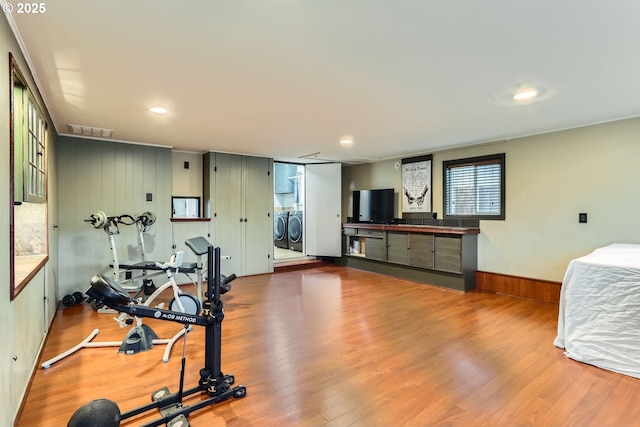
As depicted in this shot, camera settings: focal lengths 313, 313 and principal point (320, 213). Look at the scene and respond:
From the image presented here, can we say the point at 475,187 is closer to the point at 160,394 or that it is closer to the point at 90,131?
the point at 160,394

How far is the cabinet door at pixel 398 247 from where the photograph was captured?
569cm

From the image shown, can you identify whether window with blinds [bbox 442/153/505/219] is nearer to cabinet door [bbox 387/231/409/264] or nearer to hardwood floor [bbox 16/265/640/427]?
cabinet door [bbox 387/231/409/264]

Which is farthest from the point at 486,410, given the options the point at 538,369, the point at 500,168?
the point at 500,168

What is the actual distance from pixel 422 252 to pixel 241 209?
133 inches

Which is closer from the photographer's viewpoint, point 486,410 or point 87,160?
point 486,410

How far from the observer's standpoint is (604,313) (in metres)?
2.58

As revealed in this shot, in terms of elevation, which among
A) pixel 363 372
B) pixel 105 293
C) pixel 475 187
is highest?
pixel 475 187

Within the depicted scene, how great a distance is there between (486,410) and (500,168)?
12.4 feet

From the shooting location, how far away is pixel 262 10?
5.37 ft

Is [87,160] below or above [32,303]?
above

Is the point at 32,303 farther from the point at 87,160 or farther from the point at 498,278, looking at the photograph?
the point at 498,278

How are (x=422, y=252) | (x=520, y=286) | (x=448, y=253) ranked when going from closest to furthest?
(x=520, y=286) < (x=448, y=253) < (x=422, y=252)

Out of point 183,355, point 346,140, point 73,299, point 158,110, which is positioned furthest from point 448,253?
point 73,299

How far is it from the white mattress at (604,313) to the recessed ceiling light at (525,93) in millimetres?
1541
